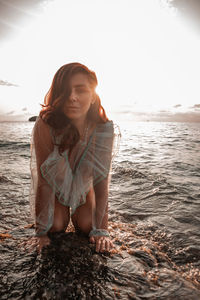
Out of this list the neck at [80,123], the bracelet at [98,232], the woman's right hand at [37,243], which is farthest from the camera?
the neck at [80,123]

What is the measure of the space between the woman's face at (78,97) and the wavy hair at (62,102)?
0.04 metres

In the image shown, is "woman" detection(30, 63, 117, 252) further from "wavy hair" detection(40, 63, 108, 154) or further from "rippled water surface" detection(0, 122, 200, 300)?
"rippled water surface" detection(0, 122, 200, 300)

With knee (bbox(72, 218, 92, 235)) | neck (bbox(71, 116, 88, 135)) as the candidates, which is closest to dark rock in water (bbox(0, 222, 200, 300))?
knee (bbox(72, 218, 92, 235))

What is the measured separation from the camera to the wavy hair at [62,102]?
1929 millimetres

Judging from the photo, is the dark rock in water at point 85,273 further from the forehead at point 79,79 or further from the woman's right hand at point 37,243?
the forehead at point 79,79

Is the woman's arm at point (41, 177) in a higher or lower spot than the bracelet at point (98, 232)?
higher

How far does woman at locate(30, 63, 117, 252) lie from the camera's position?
1.98 m

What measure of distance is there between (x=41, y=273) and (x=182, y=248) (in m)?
1.57

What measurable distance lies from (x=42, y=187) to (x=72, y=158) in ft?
1.58

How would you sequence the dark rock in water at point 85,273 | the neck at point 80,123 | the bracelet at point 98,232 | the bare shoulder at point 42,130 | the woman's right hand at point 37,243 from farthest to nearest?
the neck at point 80,123
the bracelet at point 98,232
the bare shoulder at point 42,130
the woman's right hand at point 37,243
the dark rock in water at point 85,273

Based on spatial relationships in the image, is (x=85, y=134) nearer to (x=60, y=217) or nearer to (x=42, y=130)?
(x=42, y=130)

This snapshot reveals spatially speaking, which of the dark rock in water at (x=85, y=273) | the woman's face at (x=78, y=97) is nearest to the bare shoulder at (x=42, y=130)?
the woman's face at (x=78, y=97)

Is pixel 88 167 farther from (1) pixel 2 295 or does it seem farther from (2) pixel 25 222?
(1) pixel 2 295

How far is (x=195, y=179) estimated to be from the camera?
15.8ft
